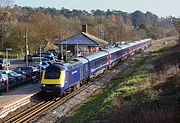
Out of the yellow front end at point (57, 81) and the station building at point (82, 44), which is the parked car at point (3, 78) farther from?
the station building at point (82, 44)

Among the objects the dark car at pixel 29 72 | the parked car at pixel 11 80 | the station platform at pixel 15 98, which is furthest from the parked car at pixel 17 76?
the station platform at pixel 15 98

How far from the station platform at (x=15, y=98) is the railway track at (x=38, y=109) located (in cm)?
88

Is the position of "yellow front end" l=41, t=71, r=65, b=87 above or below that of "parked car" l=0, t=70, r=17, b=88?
above

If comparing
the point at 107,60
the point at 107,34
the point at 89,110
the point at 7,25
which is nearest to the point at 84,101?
the point at 89,110

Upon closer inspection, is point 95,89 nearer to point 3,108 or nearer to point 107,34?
point 3,108

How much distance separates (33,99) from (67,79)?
2.94 metres

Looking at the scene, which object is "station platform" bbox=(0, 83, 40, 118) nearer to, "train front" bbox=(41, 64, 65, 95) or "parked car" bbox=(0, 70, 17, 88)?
"parked car" bbox=(0, 70, 17, 88)

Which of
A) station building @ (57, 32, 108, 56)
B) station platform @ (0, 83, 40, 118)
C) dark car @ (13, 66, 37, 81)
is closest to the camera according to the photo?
station platform @ (0, 83, 40, 118)

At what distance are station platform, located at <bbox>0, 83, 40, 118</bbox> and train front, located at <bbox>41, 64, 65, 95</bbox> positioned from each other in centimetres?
133

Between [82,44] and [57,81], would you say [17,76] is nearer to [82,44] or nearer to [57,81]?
[57,81]

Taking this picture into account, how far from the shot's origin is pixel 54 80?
94.5ft

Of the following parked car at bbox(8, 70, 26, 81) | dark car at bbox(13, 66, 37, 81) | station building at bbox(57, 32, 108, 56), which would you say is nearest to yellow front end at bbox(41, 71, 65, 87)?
parked car at bbox(8, 70, 26, 81)

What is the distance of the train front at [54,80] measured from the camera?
1126 inches

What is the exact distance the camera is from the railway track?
893 inches
